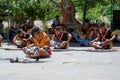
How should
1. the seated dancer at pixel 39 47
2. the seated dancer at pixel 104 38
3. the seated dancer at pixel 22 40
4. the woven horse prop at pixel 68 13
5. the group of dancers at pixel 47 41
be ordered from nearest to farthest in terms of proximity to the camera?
the seated dancer at pixel 39 47
the group of dancers at pixel 47 41
the seated dancer at pixel 104 38
the seated dancer at pixel 22 40
the woven horse prop at pixel 68 13

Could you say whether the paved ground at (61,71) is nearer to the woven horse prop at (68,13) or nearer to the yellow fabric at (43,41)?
the yellow fabric at (43,41)

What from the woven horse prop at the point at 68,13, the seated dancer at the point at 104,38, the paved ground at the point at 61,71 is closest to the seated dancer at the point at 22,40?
the seated dancer at the point at 104,38

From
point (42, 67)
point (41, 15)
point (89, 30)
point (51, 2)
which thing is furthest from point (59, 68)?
point (51, 2)

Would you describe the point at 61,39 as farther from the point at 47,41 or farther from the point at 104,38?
the point at 47,41

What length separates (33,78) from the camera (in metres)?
11.1

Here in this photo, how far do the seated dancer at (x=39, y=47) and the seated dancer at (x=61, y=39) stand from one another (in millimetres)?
5511

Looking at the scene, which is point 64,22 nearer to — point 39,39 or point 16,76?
point 39,39

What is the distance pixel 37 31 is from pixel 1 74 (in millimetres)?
4166

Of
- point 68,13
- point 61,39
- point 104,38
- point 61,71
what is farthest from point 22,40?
point 61,71

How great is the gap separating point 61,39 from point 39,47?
594cm

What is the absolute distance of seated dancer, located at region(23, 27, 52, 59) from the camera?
51.5ft

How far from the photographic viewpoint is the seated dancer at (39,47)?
51.5 feet

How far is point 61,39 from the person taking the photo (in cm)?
2175

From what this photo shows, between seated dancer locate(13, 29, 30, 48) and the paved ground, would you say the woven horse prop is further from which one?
the paved ground
